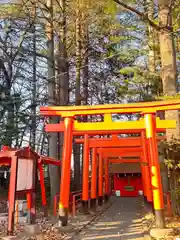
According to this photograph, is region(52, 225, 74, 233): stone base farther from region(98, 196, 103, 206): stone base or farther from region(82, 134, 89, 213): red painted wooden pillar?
region(98, 196, 103, 206): stone base

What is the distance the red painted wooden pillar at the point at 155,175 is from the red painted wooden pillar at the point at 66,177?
2.14m

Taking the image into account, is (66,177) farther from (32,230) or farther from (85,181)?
(85,181)

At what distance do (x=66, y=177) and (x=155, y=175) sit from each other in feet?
7.80

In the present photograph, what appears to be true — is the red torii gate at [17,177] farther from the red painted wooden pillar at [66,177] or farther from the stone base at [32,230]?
the red painted wooden pillar at [66,177]

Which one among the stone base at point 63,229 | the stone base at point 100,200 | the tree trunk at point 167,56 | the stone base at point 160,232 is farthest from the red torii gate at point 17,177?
the stone base at point 100,200

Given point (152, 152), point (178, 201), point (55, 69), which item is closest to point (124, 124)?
point (152, 152)

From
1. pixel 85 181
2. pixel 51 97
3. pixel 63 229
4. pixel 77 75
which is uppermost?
pixel 77 75

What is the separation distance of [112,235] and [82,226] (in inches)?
57.7

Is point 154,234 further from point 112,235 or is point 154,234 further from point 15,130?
point 15,130

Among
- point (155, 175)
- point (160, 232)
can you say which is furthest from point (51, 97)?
point (160, 232)

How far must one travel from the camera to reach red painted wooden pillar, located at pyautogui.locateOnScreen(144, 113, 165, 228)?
25.4ft

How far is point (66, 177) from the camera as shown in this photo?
28.7ft

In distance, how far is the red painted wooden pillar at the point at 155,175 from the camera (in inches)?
305

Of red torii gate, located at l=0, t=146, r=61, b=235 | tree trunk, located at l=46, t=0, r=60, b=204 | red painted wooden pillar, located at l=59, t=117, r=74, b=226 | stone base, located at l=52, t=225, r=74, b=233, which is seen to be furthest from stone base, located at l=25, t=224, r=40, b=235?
tree trunk, located at l=46, t=0, r=60, b=204
